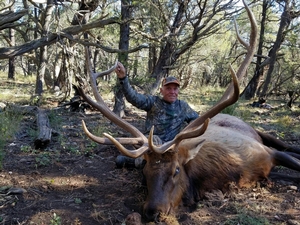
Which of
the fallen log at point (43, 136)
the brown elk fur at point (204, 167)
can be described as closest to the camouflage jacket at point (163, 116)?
the brown elk fur at point (204, 167)

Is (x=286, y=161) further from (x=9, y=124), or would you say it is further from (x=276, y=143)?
(x=9, y=124)

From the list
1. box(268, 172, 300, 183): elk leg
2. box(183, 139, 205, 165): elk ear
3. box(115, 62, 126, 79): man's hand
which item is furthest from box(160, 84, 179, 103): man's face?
box(268, 172, 300, 183): elk leg

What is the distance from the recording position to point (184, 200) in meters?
3.36

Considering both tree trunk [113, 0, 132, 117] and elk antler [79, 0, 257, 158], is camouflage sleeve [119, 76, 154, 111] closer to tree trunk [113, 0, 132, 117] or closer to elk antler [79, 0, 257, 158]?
elk antler [79, 0, 257, 158]

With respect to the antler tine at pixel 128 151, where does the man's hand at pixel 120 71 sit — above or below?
above

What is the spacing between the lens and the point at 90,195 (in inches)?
144

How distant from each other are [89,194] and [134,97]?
1473 millimetres

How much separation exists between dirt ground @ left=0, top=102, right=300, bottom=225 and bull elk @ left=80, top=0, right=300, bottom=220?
0.16 m

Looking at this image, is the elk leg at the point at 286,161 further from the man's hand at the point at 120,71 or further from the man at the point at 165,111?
the man's hand at the point at 120,71

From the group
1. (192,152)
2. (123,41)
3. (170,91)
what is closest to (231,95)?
(192,152)

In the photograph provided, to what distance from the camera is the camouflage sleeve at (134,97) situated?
167 inches

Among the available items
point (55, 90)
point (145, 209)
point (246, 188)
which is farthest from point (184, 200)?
point (55, 90)

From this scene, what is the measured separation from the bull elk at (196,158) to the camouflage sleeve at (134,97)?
0.40 meters

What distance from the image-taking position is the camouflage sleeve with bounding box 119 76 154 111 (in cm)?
424
